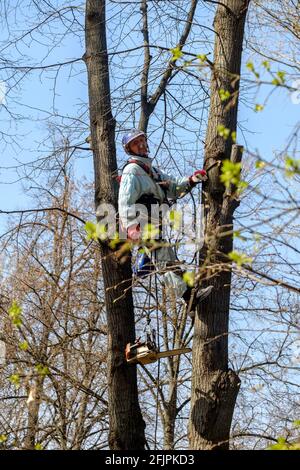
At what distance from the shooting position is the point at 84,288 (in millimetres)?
11914

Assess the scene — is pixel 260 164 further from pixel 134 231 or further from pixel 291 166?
pixel 134 231

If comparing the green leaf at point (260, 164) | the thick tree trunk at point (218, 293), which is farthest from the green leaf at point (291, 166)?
the thick tree trunk at point (218, 293)

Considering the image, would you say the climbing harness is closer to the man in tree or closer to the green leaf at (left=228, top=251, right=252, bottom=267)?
the man in tree

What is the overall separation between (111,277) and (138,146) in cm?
122

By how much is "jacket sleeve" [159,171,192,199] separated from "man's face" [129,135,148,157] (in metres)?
0.24

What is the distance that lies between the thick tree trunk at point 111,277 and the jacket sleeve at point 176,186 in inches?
18.0

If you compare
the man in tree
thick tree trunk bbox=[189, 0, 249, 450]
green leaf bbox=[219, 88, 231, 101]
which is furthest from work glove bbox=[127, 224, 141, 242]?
green leaf bbox=[219, 88, 231, 101]

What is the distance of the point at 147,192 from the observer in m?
6.84

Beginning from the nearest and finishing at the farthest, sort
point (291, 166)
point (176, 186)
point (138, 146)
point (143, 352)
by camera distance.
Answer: point (291, 166), point (143, 352), point (176, 186), point (138, 146)

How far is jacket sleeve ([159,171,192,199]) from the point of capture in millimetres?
6871

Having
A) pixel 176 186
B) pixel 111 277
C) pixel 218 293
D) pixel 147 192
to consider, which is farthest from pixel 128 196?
pixel 218 293

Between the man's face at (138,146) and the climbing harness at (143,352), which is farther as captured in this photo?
the man's face at (138,146)

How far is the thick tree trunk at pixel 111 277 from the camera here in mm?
6375

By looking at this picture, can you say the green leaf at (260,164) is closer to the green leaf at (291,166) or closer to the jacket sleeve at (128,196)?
the green leaf at (291,166)
